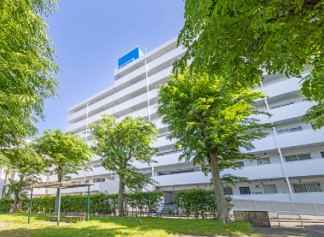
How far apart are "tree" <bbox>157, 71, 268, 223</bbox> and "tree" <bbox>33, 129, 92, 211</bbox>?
1355 centimetres

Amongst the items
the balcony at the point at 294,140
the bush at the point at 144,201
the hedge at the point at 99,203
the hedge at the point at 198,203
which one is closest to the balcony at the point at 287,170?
the balcony at the point at 294,140

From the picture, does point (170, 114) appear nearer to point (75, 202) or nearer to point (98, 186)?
point (75, 202)

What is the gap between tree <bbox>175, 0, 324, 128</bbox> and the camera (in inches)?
98.4

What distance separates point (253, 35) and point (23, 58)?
4.81 meters

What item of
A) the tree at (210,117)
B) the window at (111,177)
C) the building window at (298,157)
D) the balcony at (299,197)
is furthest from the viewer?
the window at (111,177)

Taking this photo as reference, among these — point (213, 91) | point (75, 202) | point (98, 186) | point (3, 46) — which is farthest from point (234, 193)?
point (3, 46)

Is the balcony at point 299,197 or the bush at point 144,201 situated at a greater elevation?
the bush at point 144,201

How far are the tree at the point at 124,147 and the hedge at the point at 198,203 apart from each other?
3.23 m

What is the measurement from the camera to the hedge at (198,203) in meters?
13.7

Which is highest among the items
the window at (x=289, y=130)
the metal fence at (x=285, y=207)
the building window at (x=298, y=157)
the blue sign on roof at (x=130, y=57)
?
the blue sign on roof at (x=130, y=57)

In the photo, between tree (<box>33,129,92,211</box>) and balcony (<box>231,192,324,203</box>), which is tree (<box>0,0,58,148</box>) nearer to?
tree (<box>33,129,92,211</box>)

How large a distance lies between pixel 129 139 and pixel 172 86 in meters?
6.88

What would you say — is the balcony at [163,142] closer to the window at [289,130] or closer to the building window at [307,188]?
the window at [289,130]

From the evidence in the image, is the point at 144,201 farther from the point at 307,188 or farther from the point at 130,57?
the point at 130,57
